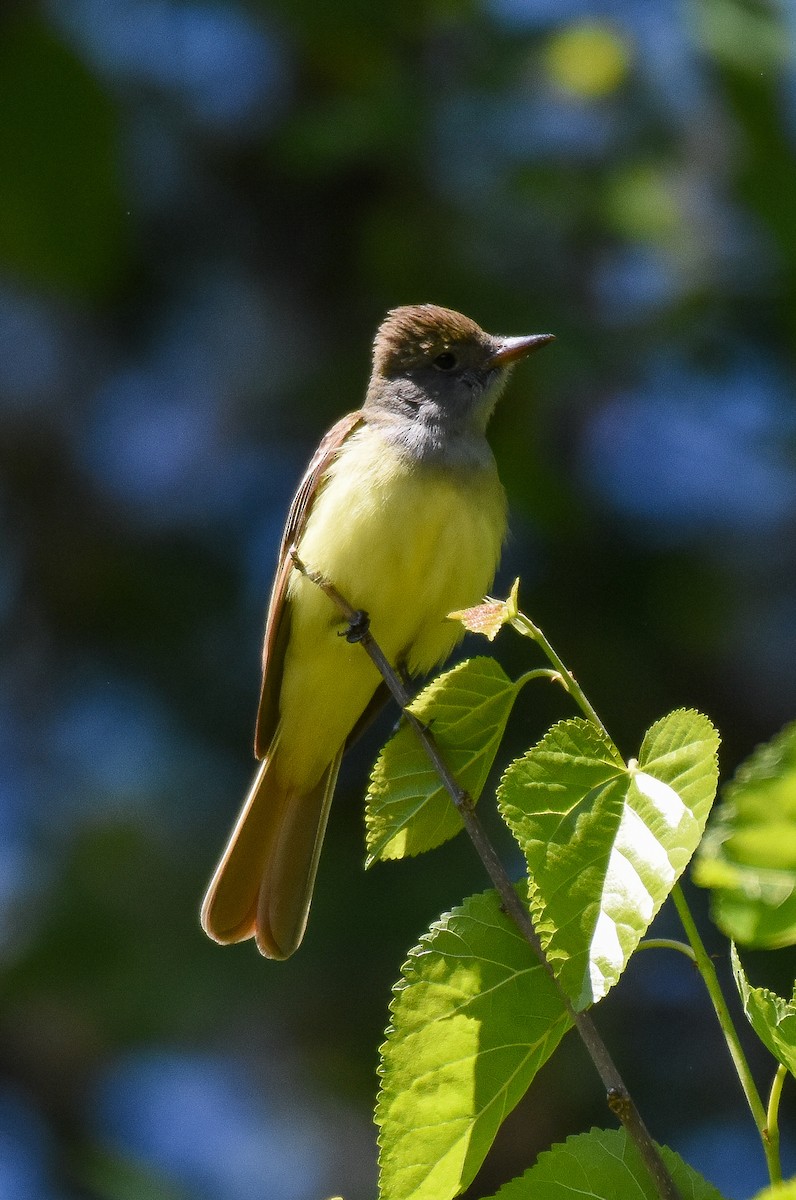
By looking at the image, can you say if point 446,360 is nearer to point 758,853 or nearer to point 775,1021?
point 775,1021

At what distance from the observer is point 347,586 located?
3.93m

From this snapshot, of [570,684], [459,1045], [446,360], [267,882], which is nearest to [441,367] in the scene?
[446,360]

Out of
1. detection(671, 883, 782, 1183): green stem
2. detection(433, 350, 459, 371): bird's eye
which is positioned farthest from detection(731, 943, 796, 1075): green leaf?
detection(433, 350, 459, 371): bird's eye

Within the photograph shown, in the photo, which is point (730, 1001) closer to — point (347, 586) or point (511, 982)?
point (347, 586)

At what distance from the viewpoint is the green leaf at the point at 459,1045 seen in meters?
2.07

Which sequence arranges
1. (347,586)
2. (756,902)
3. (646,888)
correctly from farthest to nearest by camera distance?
(347,586) → (646,888) → (756,902)

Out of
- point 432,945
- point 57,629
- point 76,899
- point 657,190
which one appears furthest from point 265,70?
point 432,945

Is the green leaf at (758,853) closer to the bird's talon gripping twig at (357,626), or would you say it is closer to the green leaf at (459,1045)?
the green leaf at (459,1045)

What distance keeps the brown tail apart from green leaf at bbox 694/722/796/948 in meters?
2.42

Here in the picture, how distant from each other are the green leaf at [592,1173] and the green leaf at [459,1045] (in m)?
0.14

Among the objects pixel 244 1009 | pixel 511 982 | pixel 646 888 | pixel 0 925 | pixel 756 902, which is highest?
pixel 756 902

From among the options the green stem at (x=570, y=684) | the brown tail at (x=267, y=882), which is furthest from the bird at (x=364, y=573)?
the green stem at (x=570, y=684)

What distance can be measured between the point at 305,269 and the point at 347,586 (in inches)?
145

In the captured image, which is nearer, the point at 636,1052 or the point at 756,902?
the point at 756,902
